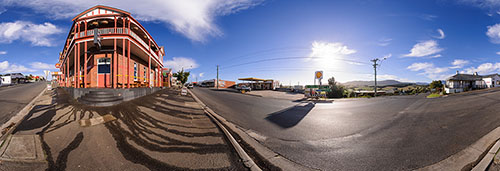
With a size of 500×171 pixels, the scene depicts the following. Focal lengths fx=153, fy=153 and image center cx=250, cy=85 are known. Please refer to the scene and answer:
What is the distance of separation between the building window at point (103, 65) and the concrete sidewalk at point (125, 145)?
807 centimetres

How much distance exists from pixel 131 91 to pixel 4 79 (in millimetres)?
62337

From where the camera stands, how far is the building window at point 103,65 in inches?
485

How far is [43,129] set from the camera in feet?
14.4

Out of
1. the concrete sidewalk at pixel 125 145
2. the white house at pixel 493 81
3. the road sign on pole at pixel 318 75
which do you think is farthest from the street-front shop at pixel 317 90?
the white house at pixel 493 81

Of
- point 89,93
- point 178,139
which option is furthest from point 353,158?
point 89,93

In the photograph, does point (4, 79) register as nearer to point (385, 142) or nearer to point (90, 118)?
point (90, 118)

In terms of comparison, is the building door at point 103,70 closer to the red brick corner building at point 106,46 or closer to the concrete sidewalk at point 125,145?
the red brick corner building at point 106,46

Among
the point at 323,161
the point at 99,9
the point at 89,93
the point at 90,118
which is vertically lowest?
the point at 323,161

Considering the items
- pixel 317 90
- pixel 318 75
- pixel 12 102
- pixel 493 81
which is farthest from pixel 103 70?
pixel 493 81

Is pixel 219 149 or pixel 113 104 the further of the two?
pixel 113 104

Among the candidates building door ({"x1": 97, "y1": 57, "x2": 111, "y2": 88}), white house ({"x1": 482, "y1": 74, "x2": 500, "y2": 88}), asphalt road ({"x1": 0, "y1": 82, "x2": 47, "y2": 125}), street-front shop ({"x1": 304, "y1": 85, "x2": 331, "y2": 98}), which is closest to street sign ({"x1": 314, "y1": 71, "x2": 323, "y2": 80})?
street-front shop ({"x1": 304, "y1": 85, "x2": 331, "y2": 98})

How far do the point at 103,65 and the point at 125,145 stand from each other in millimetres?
13011

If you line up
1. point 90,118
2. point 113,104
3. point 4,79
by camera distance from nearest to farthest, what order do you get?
1. point 90,118
2. point 113,104
3. point 4,79

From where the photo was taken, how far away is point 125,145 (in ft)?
11.3
